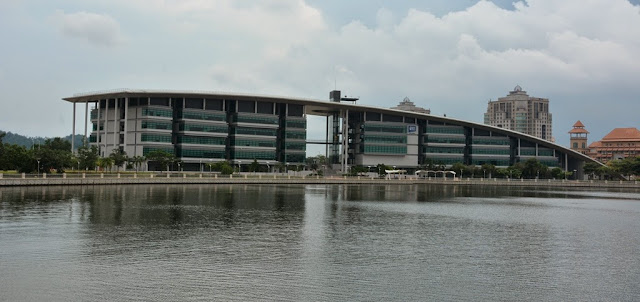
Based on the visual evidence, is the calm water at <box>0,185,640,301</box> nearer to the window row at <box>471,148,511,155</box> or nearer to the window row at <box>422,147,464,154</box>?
the window row at <box>422,147,464,154</box>

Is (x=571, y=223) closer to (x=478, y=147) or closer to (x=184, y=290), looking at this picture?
(x=184, y=290)

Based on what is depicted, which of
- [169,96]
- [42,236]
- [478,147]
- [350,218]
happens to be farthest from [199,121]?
[42,236]

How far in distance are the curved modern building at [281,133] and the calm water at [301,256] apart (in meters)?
84.4

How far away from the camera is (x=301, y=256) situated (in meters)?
28.8

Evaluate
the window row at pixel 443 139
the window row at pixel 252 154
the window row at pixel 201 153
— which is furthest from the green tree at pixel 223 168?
the window row at pixel 443 139

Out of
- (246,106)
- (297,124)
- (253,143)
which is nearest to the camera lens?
(253,143)

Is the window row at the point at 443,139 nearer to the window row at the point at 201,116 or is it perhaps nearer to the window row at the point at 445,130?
the window row at the point at 445,130

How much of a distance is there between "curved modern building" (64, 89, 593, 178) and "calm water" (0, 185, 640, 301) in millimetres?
84385

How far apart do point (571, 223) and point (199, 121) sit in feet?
333

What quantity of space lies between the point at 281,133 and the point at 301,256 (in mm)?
121549

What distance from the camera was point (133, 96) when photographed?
131625mm

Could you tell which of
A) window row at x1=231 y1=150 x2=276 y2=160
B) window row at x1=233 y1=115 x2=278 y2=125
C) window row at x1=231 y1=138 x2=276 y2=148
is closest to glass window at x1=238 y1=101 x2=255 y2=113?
window row at x1=233 y1=115 x2=278 y2=125

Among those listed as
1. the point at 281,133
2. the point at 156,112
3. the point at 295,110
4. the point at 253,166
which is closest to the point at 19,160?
the point at 156,112

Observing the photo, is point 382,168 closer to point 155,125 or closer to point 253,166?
point 253,166
